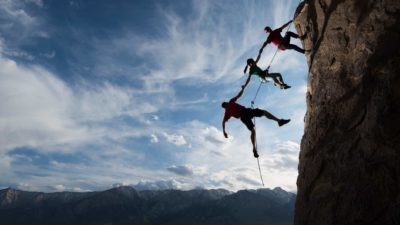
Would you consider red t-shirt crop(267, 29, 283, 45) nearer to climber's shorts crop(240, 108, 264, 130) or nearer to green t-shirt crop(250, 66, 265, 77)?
green t-shirt crop(250, 66, 265, 77)

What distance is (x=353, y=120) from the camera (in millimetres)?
12789

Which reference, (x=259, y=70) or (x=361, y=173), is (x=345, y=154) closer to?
(x=361, y=173)

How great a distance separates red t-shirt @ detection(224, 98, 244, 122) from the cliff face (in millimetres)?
3501

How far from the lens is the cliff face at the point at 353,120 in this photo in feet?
37.0

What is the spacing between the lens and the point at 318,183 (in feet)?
45.8

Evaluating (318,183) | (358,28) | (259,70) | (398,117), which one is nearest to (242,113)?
(259,70)

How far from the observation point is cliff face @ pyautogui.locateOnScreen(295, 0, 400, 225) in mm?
11273

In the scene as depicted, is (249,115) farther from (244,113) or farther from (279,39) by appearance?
(279,39)

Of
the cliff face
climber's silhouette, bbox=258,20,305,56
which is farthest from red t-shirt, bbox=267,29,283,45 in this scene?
the cliff face

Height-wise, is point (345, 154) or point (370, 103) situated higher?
point (370, 103)

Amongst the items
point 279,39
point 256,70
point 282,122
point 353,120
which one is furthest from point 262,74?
point 353,120

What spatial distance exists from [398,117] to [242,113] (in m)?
7.96

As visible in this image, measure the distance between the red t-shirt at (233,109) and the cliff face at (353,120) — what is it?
350cm

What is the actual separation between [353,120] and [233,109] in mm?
6817
